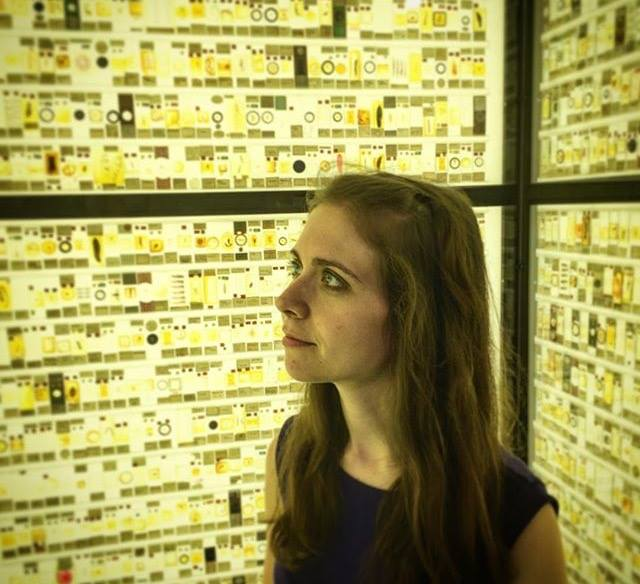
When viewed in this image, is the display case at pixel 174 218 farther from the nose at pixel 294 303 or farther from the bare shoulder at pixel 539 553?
the bare shoulder at pixel 539 553

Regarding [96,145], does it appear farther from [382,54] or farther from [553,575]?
[553,575]

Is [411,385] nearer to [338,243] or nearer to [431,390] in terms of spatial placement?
[431,390]

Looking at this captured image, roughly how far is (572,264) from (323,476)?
1065 mm

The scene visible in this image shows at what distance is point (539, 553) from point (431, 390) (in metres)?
0.39

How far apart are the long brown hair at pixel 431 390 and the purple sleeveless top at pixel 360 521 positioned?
25 mm

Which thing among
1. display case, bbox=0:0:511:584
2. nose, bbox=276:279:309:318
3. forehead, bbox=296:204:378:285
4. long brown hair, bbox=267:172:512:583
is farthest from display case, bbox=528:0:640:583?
nose, bbox=276:279:309:318

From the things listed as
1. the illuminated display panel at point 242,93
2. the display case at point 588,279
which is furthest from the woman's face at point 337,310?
the display case at point 588,279

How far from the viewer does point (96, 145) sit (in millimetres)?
1736

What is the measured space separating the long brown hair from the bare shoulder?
0.04 meters

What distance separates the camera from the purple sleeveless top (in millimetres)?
1249

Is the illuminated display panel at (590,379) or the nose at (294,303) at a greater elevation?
the nose at (294,303)

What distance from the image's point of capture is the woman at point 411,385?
1.24 m

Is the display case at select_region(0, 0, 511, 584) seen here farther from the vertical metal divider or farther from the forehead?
the forehead

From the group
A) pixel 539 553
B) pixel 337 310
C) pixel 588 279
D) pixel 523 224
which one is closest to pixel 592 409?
pixel 588 279
